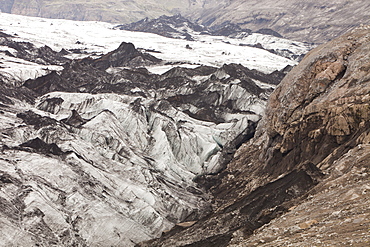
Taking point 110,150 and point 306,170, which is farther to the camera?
point 110,150

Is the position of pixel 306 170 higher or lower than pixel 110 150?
higher

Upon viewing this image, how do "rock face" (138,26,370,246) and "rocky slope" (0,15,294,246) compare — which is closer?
"rock face" (138,26,370,246)

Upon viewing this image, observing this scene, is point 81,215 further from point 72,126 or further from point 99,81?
point 99,81

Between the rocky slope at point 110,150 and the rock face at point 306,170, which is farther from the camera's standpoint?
the rocky slope at point 110,150
